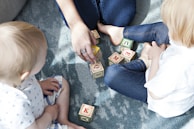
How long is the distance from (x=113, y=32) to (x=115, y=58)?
136 mm

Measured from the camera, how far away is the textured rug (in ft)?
4.28

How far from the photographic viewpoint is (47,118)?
121cm

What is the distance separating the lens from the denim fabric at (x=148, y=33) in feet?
4.52

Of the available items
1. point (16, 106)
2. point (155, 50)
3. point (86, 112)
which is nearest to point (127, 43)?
point (155, 50)

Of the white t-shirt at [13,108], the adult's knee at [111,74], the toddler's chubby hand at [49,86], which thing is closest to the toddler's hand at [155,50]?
the adult's knee at [111,74]

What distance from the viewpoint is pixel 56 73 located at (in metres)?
1.46

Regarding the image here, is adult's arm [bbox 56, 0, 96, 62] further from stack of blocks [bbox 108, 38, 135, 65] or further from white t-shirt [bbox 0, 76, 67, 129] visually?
white t-shirt [bbox 0, 76, 67, 129]

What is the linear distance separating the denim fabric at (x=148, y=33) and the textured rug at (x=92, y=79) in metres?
0.06

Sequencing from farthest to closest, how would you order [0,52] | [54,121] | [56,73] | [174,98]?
[56,73] → [54,121] → [174,98] → [0,52]

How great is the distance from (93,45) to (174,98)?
1.22 ft

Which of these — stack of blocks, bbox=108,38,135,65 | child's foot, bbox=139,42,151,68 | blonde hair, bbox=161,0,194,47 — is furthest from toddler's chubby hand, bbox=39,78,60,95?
blonde hair, bbox=161,0,194,47

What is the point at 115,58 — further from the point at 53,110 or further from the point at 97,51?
the point at 53,110

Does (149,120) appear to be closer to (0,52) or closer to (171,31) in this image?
(171,31)

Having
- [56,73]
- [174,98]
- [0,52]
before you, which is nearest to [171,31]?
[174,98]
